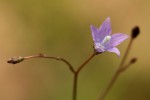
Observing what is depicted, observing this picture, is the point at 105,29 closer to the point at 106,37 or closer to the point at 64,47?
the point at 106,37

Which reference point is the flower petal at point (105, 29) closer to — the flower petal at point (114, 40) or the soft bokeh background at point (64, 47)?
the flower petal at point (114, 40)

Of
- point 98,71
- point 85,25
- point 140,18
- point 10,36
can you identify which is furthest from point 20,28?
point 140,18

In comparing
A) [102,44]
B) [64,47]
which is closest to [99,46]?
[102,44]

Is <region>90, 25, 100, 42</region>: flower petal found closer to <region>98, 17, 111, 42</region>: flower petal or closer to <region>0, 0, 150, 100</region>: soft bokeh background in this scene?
<region>98, 17, 111, 42</region>: flower petal

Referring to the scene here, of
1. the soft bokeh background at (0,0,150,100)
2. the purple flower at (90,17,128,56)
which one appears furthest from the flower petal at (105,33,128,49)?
the soft bokeh background at (0,0,150,100)

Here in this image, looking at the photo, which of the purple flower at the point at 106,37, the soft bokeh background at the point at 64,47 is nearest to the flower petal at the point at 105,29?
the purple flower at the point at 106,37

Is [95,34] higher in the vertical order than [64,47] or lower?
higher
